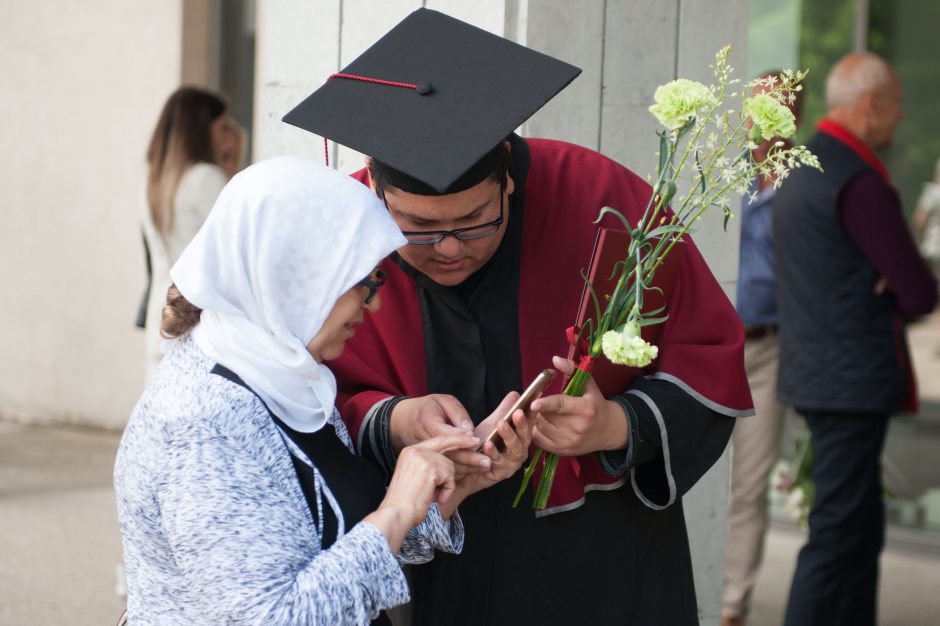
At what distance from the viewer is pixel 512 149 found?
97.7 inches

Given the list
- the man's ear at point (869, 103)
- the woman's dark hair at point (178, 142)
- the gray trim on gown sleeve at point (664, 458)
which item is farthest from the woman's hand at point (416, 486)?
the woman's dark hair at point (178, 142)

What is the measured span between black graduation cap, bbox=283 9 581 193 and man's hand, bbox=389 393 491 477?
1.24 feet

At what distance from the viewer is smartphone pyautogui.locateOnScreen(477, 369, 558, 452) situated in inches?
81.9

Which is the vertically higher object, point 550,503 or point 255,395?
point 255,395

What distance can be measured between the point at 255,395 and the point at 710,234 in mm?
1941

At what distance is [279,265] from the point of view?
1891mm

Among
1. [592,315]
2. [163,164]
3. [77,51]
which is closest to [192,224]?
[163,164]

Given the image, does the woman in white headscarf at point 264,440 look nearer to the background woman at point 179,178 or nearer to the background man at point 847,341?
the background man at point 847,341

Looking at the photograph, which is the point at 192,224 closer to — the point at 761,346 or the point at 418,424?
the point at 761,346

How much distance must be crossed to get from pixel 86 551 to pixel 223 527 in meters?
4.75

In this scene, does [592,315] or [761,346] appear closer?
[592,315]

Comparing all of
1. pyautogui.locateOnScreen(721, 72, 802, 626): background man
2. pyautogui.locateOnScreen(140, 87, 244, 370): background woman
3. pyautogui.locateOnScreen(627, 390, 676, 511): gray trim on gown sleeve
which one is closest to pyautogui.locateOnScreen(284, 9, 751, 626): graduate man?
pyautogui.locateOnScreen(627, 390, 676, 511): gray trim on gown sleeve

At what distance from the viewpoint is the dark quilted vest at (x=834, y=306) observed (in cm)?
454

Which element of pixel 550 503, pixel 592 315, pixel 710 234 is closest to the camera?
pixel 592 315
